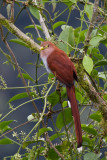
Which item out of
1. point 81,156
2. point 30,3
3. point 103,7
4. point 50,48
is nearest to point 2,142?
point 81,156

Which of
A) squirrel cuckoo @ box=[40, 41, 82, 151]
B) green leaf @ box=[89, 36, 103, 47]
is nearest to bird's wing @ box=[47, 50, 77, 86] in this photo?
squirrel cuckoo @ box=[40, 41, 82, 151]

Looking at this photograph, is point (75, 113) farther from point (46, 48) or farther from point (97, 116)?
point (46, 48)

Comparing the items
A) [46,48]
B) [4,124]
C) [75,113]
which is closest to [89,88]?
[75,113]

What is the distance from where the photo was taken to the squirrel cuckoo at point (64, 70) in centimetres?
135

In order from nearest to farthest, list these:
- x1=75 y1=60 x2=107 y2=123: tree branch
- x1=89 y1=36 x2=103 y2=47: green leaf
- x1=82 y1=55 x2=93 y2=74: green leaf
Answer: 1. x1=82 y1=55 x2=93 y2=74: green leaf
2. x1=89 y1=36 x2=103 y2=47: green leaf
3. x1=75 y1=60 x2=107 y2=123: tree branch

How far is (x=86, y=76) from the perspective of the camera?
1450 mm

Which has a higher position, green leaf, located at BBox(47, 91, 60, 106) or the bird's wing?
the bird's wing

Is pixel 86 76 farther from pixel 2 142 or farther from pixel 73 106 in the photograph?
pixel 2 142

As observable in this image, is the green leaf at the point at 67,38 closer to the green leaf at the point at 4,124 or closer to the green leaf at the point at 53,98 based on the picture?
the green leaf at the point at 53,98

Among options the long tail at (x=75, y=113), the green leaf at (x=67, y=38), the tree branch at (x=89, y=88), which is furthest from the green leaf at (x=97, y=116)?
the green leaf at (x=67, y=38)

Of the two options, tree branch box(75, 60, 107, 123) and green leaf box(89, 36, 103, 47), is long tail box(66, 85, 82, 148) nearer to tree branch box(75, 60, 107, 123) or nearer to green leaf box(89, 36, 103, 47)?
tree branch box(75, 60, 107, 123)

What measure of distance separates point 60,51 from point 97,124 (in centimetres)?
41

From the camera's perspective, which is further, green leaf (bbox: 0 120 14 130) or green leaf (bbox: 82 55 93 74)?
green leaf (bbox: 0 120 14 130)

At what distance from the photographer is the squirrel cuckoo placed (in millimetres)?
1353
